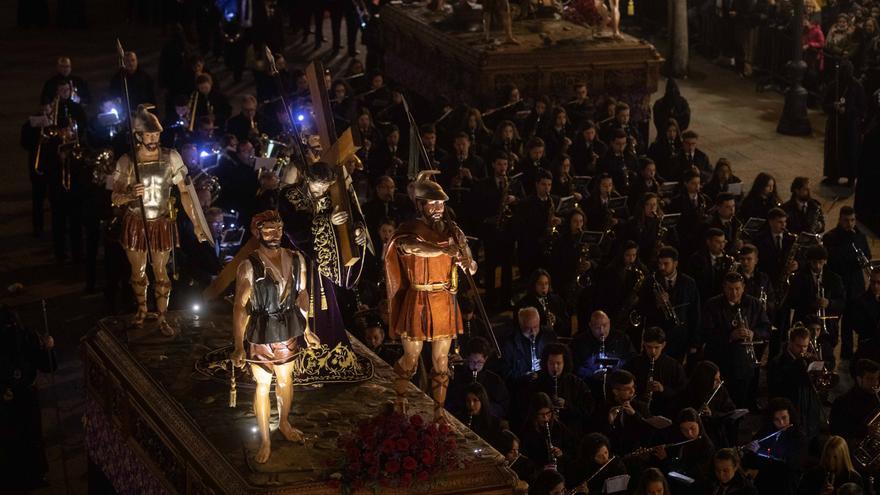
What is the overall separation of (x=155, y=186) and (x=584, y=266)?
6542mm

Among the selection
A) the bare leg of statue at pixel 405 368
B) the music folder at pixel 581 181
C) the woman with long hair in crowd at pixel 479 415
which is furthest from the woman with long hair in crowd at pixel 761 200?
the bare leg of statue at pixel 405 368

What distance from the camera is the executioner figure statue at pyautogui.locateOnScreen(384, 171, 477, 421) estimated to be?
14836 millimetres

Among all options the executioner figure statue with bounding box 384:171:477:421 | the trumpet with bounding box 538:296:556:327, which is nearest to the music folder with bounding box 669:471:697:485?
the executioner figure statue with bounding box 384:171:477:421

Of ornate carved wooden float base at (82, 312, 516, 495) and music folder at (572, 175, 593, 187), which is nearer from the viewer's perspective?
ornate carved wooden float base at (82, 312, 516, 495)

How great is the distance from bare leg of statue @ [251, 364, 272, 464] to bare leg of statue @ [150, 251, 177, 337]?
8.78 ft

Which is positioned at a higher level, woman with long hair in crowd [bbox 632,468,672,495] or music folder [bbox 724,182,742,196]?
music folder [bbox 724,182,742,196]

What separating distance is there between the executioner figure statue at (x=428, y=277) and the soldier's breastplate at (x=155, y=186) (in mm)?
2905

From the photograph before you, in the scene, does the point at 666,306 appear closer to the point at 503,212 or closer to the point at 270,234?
the point at 503,212

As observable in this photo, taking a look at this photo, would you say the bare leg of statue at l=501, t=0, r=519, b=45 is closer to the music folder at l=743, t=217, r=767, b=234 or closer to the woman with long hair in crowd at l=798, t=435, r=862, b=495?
the music folder at l=743, t=217, r=767, b=234

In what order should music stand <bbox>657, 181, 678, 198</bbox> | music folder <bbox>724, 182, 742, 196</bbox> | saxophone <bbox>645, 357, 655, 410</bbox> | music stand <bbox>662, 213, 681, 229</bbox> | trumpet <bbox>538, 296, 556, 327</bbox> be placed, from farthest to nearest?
music stand <bbox>657, 181, 678, 198</bbox> → music folder <bbox>724, 182, 742, 196</bbox> → music stand <bbox>662, 213, 681, 229</bbox> → trumpet <bbox>538, 296, 556, 327</bbox> → saxophone <bbox>645, 357, 655, 410</bbox>

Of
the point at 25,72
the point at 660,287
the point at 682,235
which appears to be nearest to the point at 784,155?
the point at 682,235

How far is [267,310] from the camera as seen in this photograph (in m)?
14.9

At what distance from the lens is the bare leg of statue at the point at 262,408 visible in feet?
49.0


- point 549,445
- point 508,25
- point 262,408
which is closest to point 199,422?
point 262,408
